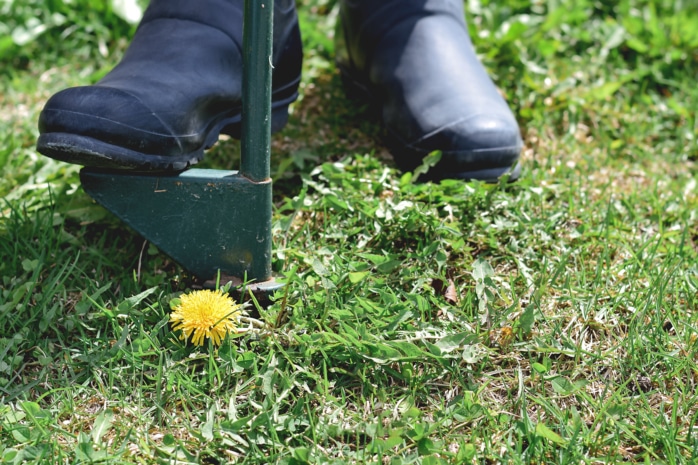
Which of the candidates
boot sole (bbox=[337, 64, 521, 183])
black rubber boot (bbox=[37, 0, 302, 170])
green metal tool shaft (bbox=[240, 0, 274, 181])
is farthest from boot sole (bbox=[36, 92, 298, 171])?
boot sole (bbox=[337, 64, 521, 183])

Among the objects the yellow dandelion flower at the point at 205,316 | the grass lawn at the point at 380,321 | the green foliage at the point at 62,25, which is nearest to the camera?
the grass lawn at the point at 380,321

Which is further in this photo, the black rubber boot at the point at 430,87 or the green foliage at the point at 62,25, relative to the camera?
the green foliage at the point at 62,25

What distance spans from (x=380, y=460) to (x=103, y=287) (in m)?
0.70

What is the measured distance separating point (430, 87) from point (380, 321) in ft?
2.64

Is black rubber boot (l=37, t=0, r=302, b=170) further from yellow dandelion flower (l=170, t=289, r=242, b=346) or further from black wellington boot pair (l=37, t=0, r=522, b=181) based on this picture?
yellow dandelion flower (l=170, t=289, r=242, b=346)

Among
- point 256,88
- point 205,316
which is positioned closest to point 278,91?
point 256,88

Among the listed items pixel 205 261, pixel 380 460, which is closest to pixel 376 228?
pixel 205 261

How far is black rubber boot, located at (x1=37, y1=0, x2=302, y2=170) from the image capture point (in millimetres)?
1379

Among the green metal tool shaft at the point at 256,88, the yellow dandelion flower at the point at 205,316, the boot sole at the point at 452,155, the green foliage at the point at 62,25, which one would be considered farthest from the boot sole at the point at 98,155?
the green foliage at the point at 62,25

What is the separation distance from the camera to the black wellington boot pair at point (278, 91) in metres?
1.40

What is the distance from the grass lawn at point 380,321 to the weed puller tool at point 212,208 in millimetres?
98

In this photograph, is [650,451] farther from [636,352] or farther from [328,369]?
[328,369]

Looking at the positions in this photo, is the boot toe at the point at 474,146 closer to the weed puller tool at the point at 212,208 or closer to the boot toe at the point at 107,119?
the weed puller tool at the point at 212,208

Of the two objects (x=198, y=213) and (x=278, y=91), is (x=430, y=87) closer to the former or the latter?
(x=278, y=91)
